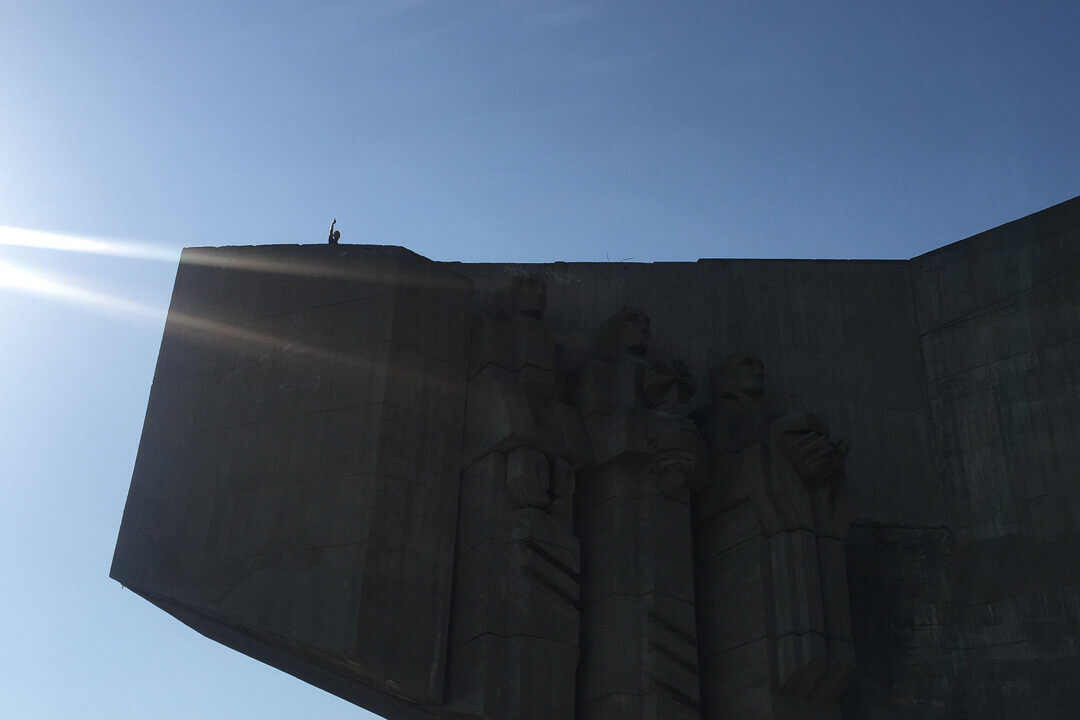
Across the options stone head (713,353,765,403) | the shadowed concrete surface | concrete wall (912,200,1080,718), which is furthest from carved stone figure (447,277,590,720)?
concrete wall (912,200,1080,718)

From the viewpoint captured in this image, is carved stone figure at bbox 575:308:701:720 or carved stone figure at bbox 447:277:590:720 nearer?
carved stone figure at bbox 447:277:590:720

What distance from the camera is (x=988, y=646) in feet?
46.6

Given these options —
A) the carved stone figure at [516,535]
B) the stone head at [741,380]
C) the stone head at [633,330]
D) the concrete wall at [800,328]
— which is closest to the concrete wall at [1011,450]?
the concrete wall at [800,328]

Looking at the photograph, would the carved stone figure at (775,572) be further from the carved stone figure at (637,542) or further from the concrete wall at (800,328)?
the concrete wall at (800,328)

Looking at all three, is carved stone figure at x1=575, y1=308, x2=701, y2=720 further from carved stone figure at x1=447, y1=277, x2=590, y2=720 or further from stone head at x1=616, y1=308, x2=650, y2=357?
carved stone figure at x1=447, y1=277, x2=590, y2=720

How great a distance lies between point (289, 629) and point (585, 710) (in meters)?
2.84

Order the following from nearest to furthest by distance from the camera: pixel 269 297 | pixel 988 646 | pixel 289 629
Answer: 1. pixel 289 629
2. pixel 988 646
3. pixel 269 297

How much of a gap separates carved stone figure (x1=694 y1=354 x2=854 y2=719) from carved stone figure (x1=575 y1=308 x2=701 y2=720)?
17.0 inches

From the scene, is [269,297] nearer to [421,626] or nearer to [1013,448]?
[421,626]

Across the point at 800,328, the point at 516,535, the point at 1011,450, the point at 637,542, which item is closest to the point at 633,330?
the point at 800,328

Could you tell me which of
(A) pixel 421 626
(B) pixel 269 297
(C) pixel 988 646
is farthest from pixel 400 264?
(C) pixel 988 646

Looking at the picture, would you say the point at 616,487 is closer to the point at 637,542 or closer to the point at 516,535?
the point at 637,542

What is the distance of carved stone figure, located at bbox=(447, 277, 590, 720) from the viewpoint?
42.3 ft

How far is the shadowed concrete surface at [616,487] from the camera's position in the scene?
1330cm
